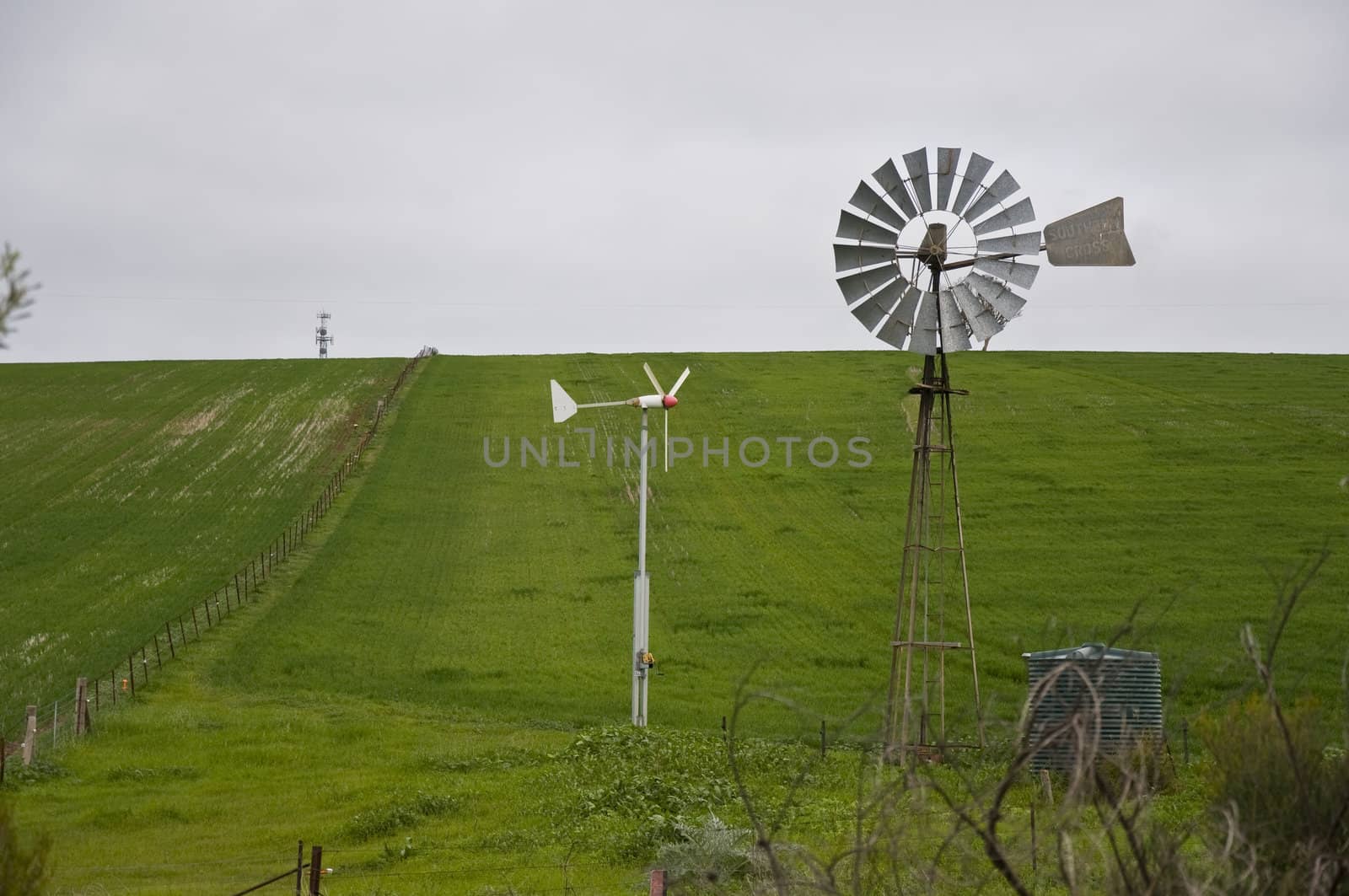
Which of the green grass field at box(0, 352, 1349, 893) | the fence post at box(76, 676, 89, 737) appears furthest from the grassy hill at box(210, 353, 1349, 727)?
the fence post at box(76, 676, 89, 737)

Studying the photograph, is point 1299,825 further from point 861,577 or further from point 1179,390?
point 1179,390

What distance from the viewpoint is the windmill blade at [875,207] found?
2395cm

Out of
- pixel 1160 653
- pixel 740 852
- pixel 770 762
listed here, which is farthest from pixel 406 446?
pixel 740 852

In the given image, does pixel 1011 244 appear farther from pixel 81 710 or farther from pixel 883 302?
pixel 81 710

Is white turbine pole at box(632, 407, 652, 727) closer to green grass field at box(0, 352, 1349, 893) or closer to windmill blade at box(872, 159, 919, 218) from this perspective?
green grass field at box(0, 352, 1349, 893)

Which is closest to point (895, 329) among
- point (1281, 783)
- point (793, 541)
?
point (1281, 783)

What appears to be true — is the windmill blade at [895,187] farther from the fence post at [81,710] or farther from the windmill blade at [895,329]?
the fence post at [81,710]

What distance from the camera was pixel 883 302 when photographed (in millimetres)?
24203

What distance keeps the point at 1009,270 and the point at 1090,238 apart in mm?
1467

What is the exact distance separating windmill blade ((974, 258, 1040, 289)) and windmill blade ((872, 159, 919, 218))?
1382mm

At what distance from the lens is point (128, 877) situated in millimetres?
18125

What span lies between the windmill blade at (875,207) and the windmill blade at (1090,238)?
2489mm

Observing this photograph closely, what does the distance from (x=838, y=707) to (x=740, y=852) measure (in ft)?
52.0

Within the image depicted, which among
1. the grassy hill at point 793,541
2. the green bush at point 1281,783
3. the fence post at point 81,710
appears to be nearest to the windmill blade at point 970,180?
the grassy hill at point 793,541
